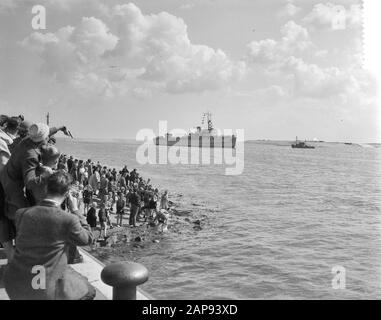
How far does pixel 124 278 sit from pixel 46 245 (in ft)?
2.26

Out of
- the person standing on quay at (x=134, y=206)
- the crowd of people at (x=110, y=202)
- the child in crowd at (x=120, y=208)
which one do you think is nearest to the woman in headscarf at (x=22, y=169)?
the crowd of people at (x=110, y=202)

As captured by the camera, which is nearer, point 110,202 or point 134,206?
point 134,206

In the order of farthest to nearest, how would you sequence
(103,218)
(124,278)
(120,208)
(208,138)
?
(208,138)
(120,208)
(103,218)
(124,278)

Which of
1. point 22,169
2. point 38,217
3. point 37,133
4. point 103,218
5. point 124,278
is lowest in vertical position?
point 103,218

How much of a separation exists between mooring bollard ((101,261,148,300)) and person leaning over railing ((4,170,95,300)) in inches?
11.6

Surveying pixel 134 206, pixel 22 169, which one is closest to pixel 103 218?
pixel 134 206

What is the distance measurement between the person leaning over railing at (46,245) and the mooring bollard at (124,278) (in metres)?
0.30

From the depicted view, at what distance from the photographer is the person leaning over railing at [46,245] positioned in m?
3.10

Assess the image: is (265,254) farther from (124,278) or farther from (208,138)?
(208,138)

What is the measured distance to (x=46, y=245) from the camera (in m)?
3.14

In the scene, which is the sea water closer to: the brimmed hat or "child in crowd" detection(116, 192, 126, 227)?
"child in crowd" detection(116, 192, 126, 227)

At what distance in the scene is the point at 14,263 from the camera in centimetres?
325

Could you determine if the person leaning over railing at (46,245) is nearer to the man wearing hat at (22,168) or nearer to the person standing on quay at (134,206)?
the man wearing hat at (22,168)
